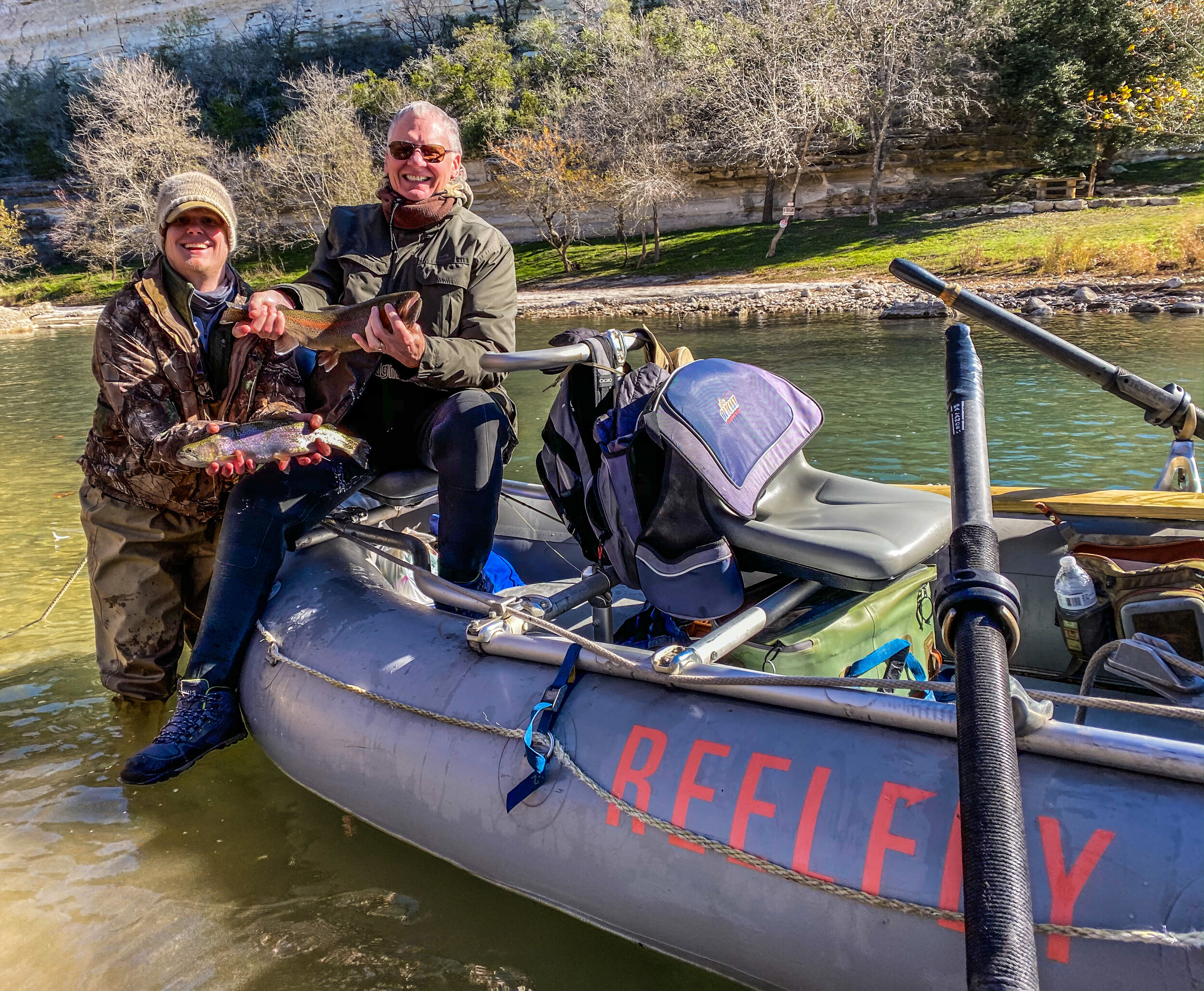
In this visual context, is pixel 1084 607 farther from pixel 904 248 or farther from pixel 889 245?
pixel 889 245

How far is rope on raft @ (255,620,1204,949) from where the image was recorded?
1.50m

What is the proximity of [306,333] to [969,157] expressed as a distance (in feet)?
101

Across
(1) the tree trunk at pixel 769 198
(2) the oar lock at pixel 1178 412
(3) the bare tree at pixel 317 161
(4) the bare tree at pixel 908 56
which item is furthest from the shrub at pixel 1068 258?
(3) the bare tree at pixel 317 161

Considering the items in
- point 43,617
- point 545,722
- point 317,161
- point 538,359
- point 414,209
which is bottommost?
point 43,617

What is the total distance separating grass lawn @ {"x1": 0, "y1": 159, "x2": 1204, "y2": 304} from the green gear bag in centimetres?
1748

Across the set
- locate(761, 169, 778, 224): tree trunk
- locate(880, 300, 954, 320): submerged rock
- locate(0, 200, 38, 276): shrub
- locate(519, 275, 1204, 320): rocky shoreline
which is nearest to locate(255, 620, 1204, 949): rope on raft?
locate(519, 275, 1204, 320): rocky shoreline

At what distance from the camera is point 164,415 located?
3.07 meters

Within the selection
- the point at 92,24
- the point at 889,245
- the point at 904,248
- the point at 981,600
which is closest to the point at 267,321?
the point at 981,600

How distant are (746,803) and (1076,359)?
2083 millimetres

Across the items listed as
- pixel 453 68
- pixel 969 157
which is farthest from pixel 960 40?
pixel 453 68

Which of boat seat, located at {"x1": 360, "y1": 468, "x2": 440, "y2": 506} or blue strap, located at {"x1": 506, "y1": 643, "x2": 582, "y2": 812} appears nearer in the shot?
blue strap, located at {"x1": 506, "y1": 643, "x2": 582, "y2": 812}

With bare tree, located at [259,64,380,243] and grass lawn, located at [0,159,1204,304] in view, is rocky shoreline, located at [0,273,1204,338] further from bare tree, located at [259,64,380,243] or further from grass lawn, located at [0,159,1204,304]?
bare tree, located at [259,64,380,243]

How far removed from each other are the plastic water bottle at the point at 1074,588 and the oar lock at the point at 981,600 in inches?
45.7

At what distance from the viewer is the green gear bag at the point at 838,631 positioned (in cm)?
238
